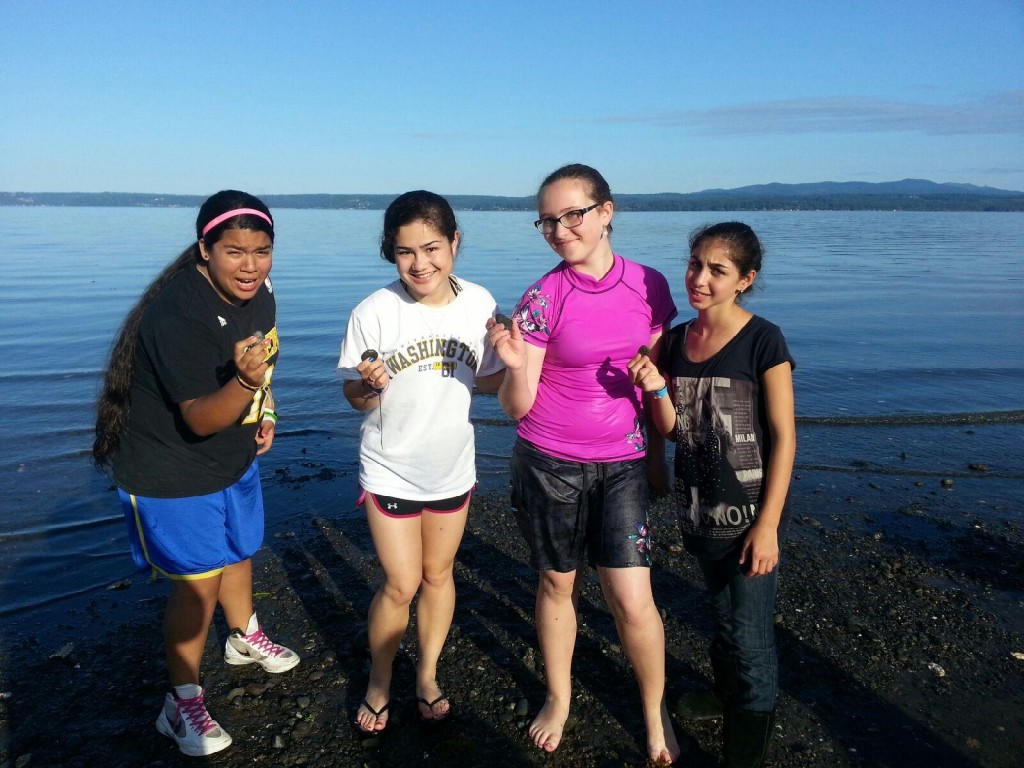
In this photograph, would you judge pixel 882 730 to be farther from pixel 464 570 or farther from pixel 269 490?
pixel 269 490

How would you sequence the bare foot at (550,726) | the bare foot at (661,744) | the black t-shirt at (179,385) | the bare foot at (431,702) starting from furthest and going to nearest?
the bare foot at (431,702)
the bare foot at (550,726)
the bare foot at (661,744)
the black t-shirt at (179,385)

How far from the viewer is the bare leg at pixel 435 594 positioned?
3562 millimetres

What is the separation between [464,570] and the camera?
5445 mm

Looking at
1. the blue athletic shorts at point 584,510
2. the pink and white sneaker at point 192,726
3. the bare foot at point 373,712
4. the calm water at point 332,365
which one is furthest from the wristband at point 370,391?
the calm water at point 332,365

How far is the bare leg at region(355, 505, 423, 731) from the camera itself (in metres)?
3.43

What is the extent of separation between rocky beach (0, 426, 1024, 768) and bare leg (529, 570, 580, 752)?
0.33 feet

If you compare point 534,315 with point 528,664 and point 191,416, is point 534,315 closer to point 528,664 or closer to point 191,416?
point 191,416

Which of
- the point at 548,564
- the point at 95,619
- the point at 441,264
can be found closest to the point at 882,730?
the point at 548,564

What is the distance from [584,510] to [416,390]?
96 centimetres

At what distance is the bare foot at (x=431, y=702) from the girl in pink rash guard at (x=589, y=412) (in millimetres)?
923

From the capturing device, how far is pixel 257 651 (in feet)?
13.6

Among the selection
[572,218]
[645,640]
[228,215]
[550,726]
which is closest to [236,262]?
[228,215]

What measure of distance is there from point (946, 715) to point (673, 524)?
8.61 feet

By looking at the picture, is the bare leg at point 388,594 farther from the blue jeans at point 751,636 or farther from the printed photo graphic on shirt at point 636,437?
the blue jeans at point 751,636
